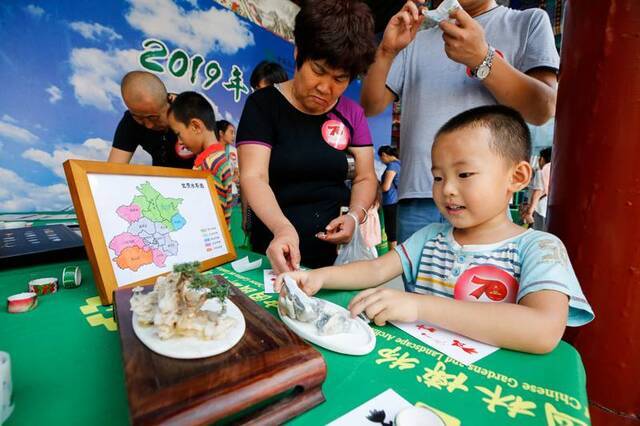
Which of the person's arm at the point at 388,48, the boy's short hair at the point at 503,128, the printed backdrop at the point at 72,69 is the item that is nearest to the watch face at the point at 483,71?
the boy's short hair at the point at 503,128

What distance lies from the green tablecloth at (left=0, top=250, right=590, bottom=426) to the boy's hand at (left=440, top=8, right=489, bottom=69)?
83 cm

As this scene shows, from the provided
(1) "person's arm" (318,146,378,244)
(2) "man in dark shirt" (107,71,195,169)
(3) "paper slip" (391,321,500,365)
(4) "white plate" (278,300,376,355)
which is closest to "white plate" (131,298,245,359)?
(4) "white plate" (278,300,376,355)

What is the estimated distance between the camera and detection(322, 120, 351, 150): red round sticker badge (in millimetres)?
1241

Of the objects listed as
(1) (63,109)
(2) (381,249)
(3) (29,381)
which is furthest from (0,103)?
(2) (381,249)

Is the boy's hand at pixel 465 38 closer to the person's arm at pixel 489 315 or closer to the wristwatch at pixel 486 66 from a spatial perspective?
the wristwatch at pixel 486 66

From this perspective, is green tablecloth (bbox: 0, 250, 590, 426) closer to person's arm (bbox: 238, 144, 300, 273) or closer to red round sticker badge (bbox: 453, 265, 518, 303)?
red round sticker badge (bbox: 453, 265, 518, 303)

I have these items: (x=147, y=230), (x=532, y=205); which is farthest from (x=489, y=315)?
(x=532, y=205)

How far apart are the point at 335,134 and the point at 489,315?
34.0 inches

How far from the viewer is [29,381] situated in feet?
1.59

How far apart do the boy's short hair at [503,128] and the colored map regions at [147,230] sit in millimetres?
863

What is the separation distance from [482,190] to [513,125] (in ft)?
0.74

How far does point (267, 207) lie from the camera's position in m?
1.06

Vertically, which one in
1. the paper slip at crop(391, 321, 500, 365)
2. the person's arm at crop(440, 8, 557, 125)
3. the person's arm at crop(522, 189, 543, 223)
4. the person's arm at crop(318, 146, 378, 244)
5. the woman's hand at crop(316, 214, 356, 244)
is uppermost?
the person's arm at crop(440, 8, 557, 125)

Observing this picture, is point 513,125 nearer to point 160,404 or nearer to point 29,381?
point 160,404
